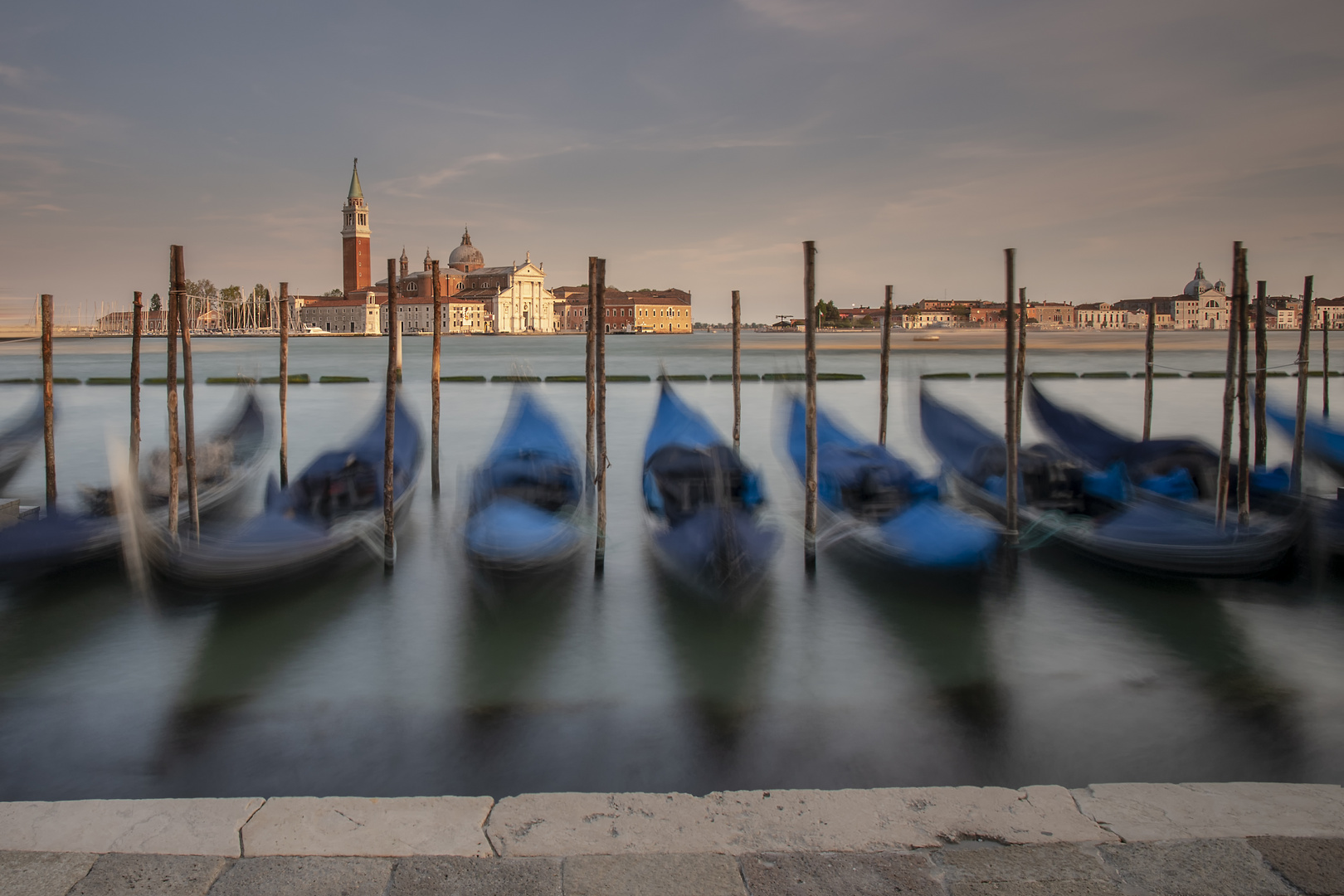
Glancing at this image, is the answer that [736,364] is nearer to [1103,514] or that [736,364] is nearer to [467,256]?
[1103,514]

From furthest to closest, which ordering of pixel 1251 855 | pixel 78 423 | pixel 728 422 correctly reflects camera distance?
pixel 728 422
pixel 78 423
pixel 1251 855

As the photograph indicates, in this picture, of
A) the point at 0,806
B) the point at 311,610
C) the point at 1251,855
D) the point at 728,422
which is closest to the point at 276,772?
the point at 0,806

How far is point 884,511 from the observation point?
17.8ft

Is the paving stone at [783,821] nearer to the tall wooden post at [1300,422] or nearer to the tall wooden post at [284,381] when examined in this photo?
the tall wooden post at [1300,422]

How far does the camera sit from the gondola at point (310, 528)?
4.35m

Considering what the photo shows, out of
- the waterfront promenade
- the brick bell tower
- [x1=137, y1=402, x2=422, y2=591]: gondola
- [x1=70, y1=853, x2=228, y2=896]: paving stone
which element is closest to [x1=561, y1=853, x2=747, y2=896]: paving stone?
the waterfront promenade

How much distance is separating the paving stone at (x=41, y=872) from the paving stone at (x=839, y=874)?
1.43 m

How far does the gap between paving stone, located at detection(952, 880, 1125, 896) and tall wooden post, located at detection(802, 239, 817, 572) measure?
10.9ft

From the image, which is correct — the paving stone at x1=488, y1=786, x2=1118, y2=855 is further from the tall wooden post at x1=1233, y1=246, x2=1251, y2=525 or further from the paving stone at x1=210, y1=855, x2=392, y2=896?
the tall wooden post at x1=1233, y1=246, x2=1251, y2=525

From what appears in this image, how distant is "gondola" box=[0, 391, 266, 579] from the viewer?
4609 millimetres

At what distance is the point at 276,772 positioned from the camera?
3.06m

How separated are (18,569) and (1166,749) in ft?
17.7

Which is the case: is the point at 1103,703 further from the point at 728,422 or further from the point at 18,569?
the point at 728,422

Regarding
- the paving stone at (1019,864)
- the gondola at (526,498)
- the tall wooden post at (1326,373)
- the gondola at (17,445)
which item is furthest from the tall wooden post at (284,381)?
the tall wooden post at (1326,373)
